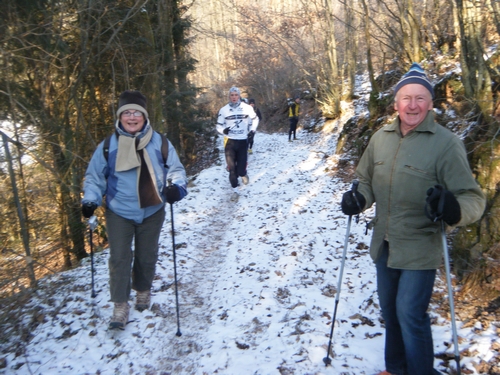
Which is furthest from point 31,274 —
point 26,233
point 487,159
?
point 487,159

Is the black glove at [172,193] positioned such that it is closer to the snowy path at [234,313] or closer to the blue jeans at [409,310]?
the snowy path at [234,313]

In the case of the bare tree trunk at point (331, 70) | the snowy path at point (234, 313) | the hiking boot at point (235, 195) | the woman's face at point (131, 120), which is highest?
the bare tree trunk at point (331, 70)

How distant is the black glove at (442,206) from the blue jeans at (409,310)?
0.47 metres

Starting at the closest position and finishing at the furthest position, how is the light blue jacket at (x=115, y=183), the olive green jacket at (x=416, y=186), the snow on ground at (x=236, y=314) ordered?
1. the olive green jacket at (x=416, y=186)
2. the snow on ground at (x=236, y=314)
3. the light blue jacket at (x=115, y=183)

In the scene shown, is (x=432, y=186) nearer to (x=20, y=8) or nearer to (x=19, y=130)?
(x=19, y=130)

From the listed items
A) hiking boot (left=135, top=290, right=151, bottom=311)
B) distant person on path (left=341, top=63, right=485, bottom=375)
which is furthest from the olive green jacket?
hiking boot (left=135, top=290, right=151, bottom=311)

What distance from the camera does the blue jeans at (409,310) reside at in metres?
2.67

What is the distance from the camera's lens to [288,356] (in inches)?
146

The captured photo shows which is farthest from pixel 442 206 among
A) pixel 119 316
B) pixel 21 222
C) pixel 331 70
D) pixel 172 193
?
pixel 331 70

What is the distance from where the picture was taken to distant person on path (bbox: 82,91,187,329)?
3928 millimetres

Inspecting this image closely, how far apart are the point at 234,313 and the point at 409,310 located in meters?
2.47

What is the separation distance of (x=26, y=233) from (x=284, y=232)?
14.1ft

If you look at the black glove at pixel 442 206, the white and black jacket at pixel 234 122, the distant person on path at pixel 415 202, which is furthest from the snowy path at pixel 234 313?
the white and black jacket at pixel 234 122

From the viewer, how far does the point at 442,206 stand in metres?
2.38
